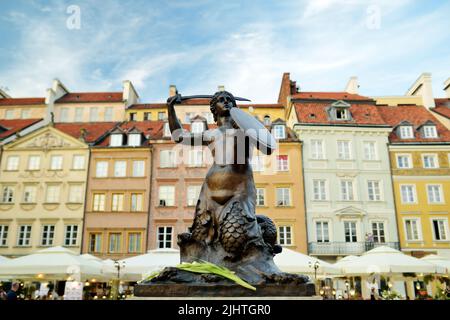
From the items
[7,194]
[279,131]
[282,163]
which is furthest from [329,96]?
[7,194]

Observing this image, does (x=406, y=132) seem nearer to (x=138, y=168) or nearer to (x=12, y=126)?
(x=138, y=168)

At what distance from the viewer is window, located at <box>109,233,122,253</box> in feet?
92.6

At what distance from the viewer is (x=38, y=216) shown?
29188 millimetres

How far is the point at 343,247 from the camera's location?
27.2 metres

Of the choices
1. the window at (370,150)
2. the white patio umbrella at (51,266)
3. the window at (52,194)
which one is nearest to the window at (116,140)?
the window at (52,194)

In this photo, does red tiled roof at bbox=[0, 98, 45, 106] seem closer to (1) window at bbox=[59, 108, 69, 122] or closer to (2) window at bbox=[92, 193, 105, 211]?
(1) window at bbox=[59, 108, 69, 122]

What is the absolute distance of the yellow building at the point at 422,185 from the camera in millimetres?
27953

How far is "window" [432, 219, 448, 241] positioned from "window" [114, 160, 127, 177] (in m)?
23.3

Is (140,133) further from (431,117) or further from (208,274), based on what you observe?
(208,274)

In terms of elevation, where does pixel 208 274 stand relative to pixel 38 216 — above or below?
below

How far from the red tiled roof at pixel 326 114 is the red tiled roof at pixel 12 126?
23733mm

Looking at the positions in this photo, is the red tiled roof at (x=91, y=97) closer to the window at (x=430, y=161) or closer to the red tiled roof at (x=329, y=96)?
the red tiled roof at (x=329, y=96)

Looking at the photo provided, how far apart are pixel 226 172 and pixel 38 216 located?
28.6 metres
